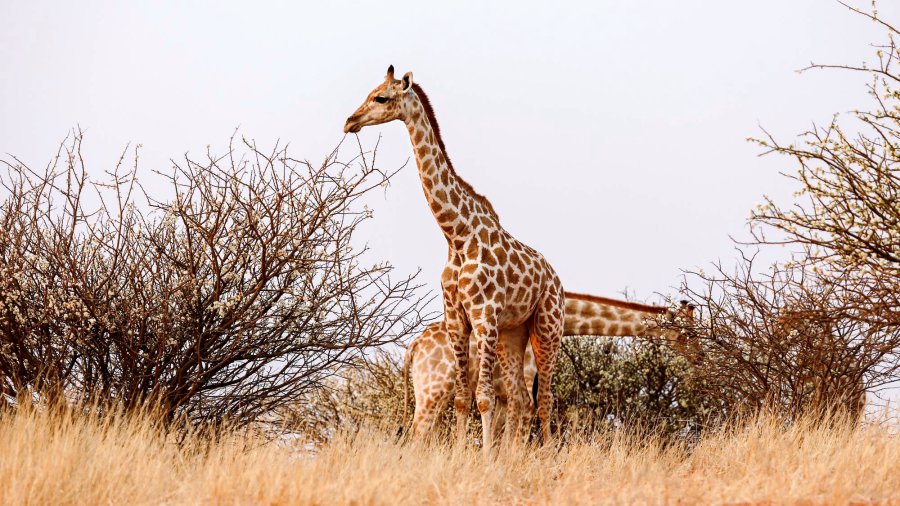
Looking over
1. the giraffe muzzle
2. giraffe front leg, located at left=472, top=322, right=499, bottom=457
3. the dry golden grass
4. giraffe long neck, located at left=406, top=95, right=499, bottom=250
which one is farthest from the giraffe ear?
the dry golden grass

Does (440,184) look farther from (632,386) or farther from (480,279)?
(632,386)

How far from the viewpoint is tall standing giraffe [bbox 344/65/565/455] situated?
27.8ft

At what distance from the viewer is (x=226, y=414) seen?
9.00 m

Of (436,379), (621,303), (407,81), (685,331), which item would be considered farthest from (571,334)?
(407,81)

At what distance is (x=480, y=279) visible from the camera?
8.57 m

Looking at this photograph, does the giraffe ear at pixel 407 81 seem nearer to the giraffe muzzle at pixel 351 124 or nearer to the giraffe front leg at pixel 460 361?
the giraffe muzzle at pixel 351 124

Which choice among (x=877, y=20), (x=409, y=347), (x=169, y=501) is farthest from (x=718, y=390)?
(x=169, y=501)

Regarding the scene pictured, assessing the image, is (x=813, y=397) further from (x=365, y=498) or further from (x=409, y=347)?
(x=365, y=498)

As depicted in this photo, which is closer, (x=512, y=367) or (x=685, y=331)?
(x=512, y=367)

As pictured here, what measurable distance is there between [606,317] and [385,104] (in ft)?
13.1

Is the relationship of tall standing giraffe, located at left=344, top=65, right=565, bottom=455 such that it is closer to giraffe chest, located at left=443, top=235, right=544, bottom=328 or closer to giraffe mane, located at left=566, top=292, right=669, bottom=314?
giraffe chest, located at left=443, top=235, right=544, bottom=328

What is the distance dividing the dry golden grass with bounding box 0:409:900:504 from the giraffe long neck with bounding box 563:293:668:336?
10.3 ft

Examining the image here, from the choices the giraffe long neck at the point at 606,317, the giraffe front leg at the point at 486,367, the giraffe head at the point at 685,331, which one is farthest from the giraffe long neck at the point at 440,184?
the giraffe head at the point at 685,331

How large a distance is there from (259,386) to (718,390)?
4.82m
